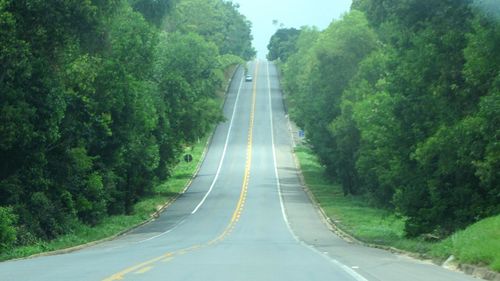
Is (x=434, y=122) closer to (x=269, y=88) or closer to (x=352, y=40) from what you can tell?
(x=352, y=40)

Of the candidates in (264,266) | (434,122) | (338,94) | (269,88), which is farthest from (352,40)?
(269,88)

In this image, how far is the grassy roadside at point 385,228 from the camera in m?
18.9

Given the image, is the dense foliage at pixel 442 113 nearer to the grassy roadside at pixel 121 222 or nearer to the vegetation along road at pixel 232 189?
the vegetation along road at pixel 232 189

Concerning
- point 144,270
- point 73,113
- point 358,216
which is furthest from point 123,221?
point 144,270

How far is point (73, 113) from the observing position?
39.8 meters

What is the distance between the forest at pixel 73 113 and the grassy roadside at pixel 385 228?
12.5 m

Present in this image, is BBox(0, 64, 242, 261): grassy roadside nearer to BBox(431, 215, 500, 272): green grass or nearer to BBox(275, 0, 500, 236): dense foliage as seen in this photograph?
BBox(275, 0, 500, 236): dense foliage

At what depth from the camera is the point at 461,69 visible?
3028cm

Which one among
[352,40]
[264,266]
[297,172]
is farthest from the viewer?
[297,172]

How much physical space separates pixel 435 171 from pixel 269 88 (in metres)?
123

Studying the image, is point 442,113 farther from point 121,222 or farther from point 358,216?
point 121,222

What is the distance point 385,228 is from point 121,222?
14815 millimetres

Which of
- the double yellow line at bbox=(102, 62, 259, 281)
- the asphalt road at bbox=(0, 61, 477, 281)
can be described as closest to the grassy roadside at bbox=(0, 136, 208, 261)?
the asphalt road at bbox=(0, 61, 477, 281)

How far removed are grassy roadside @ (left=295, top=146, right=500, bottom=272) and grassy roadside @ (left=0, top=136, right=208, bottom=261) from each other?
11187mm
